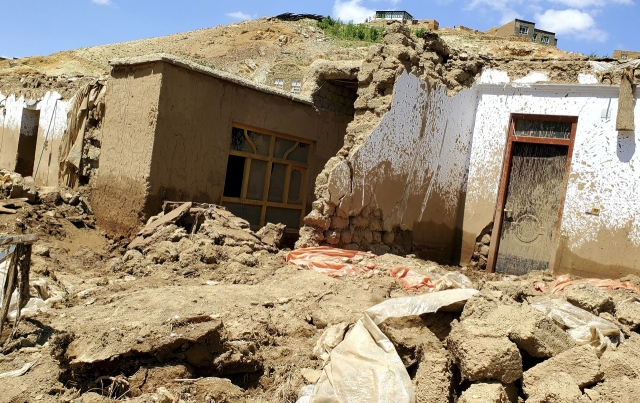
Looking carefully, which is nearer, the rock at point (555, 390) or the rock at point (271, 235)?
the rock at point (555, 390)

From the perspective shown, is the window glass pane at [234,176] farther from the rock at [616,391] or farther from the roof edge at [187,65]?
the rock at [616,391]

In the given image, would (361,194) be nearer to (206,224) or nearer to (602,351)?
(206,224)

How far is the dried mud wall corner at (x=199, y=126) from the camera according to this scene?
23.4 ft

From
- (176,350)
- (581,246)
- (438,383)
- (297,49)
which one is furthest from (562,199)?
(297,49)

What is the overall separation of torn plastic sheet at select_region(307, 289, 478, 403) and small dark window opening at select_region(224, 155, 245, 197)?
522cm

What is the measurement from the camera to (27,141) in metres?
11.7

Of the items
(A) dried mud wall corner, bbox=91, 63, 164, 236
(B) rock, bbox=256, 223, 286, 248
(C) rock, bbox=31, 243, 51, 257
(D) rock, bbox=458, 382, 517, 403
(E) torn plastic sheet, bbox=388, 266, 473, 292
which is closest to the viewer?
(D) rock, bbox=458, 382, 517, 403

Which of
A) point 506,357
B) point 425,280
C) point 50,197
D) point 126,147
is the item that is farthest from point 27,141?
point 506,357

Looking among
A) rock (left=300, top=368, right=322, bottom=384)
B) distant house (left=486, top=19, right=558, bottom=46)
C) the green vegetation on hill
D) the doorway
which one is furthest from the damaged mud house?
distant house (left=486, top=19, right=558, bottom=46)

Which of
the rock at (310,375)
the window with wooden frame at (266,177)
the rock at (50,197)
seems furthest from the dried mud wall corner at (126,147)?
the rock at (310,375)

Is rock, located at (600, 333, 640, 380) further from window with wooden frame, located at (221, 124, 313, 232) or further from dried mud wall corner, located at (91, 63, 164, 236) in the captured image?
window with wooden frame, located at (221, 124, 313, 232)

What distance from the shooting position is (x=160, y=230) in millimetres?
6430

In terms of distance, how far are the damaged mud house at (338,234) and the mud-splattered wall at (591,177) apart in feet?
0.09

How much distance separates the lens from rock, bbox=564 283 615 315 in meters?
4.18
